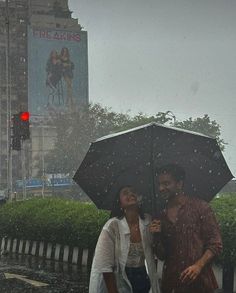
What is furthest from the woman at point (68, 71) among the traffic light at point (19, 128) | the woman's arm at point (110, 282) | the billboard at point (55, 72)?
the woman's arm at point (110, 282)

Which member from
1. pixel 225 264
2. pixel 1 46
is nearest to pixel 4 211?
pixel 225 264

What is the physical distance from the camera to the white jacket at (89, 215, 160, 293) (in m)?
3.46

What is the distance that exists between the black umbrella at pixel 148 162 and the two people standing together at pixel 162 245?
0.18m

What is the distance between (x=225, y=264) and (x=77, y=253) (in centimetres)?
396

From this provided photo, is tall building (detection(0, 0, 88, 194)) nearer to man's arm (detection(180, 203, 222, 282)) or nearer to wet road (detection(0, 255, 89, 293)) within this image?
wet road (detection(0, 255, 89, 293))

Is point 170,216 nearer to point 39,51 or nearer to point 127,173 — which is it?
point 127,173

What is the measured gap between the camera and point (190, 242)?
10.8ft

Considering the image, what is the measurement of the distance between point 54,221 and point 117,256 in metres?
7.58

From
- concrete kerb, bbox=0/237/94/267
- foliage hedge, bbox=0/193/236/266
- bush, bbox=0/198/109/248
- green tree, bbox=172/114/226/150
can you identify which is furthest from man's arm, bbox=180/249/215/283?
green tree, bbox=172/114/226/150

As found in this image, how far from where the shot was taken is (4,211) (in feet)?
46.3

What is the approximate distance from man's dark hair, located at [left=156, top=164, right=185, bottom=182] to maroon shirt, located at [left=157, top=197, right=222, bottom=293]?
22 cm

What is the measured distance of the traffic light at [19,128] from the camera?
1728 centimetres

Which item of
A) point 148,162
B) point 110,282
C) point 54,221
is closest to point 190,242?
point 110,282

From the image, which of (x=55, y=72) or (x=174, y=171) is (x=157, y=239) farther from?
(x=55, y=72)
